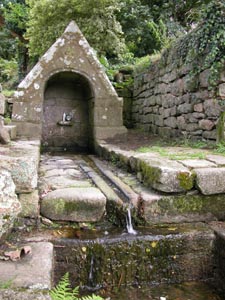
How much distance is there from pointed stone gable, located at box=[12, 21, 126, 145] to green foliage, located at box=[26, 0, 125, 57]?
116 inches

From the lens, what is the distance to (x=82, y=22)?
34.0ft

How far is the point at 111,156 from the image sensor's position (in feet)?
18.9

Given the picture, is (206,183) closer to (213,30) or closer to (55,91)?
(213,30)

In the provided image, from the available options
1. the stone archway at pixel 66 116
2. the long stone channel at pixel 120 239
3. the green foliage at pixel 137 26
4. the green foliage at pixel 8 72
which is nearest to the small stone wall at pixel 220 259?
the long stone channel at pixel 120 239

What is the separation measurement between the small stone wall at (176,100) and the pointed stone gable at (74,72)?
90 cm

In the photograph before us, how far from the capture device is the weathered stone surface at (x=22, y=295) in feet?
5.74

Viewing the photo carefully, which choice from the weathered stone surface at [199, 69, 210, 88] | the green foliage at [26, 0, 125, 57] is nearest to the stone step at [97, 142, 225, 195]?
the weathered stone surface at [199, 69, 210, 88]

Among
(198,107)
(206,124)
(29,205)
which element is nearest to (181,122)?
(198,107)

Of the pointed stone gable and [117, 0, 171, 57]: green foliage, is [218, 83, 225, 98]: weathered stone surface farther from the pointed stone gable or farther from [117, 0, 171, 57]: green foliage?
[117, 0, 171, 57]: green foliage

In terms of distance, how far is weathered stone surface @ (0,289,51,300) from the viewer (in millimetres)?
1749

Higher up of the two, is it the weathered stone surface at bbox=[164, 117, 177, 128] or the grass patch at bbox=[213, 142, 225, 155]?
the weathered stone surface at bbox=[164, 117, 177, 128]

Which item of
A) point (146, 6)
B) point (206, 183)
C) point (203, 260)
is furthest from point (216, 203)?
point (146, 6)

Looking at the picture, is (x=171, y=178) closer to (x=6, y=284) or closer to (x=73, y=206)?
(x=73, y=206)

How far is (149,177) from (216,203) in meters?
0.75
